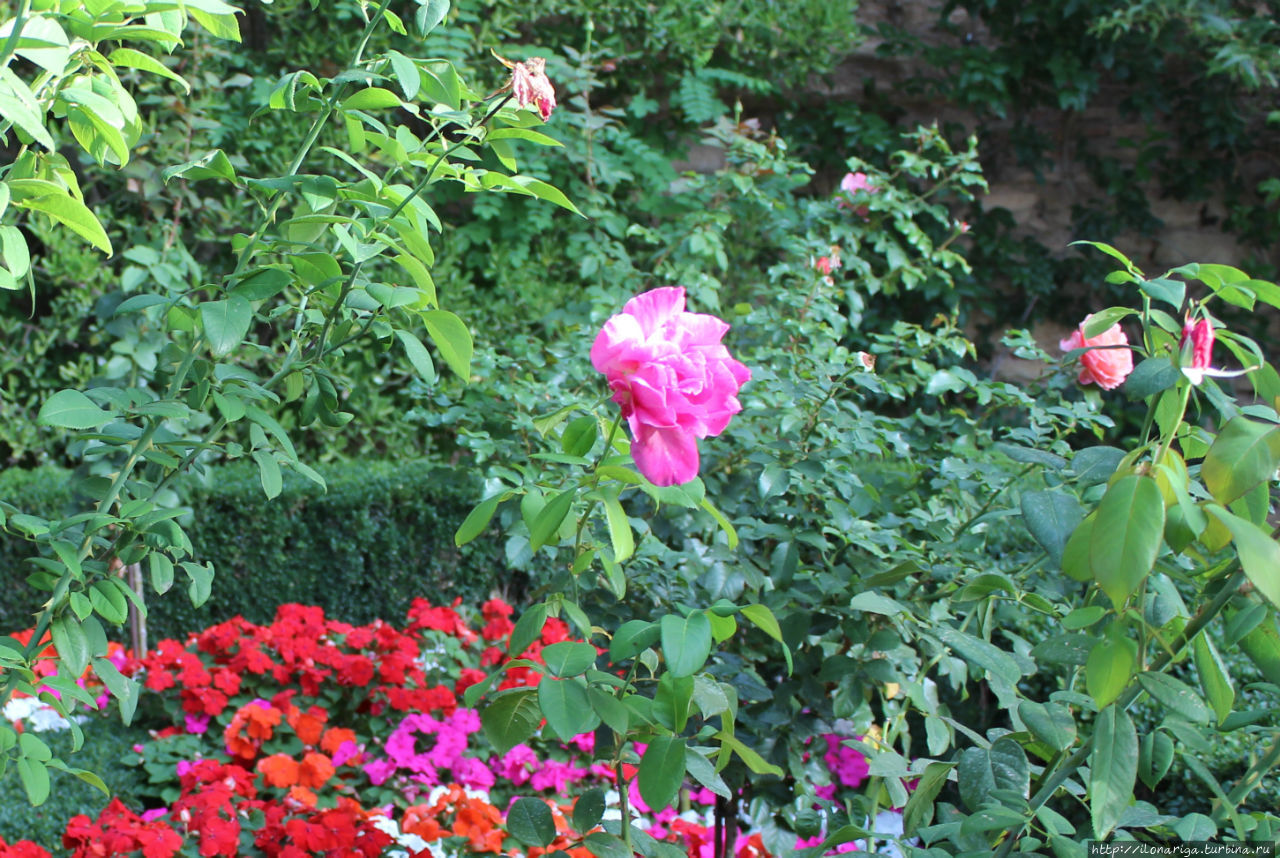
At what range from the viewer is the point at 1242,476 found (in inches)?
25.8

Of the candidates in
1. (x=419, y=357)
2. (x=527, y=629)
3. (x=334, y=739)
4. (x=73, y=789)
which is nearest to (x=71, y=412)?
(x=419, y=357)

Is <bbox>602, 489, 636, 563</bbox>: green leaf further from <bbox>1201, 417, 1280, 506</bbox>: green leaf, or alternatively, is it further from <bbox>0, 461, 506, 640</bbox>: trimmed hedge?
<bbox>0, 461, 506, 640</bbox>: trimmed hedge

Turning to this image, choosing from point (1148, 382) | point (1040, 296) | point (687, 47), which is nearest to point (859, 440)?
point (1148, 382)

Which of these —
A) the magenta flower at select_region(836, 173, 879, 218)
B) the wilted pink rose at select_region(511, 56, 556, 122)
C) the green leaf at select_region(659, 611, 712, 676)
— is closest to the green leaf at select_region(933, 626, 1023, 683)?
the green leaf at select_region(659, 611, 712, 676)

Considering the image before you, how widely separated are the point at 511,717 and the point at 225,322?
1.54 feet

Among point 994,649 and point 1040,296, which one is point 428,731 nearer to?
point 994,649

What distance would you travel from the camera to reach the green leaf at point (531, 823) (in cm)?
100

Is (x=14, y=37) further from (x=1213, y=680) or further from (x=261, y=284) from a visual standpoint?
(x=1213, y=680)

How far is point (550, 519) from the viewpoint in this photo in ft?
2.83

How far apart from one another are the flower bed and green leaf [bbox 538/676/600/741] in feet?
1.95

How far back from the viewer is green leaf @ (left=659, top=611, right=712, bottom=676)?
774mm

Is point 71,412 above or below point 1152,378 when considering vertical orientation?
below

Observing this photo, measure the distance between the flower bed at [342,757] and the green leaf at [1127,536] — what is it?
0.97 metres

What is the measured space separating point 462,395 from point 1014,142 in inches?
160
